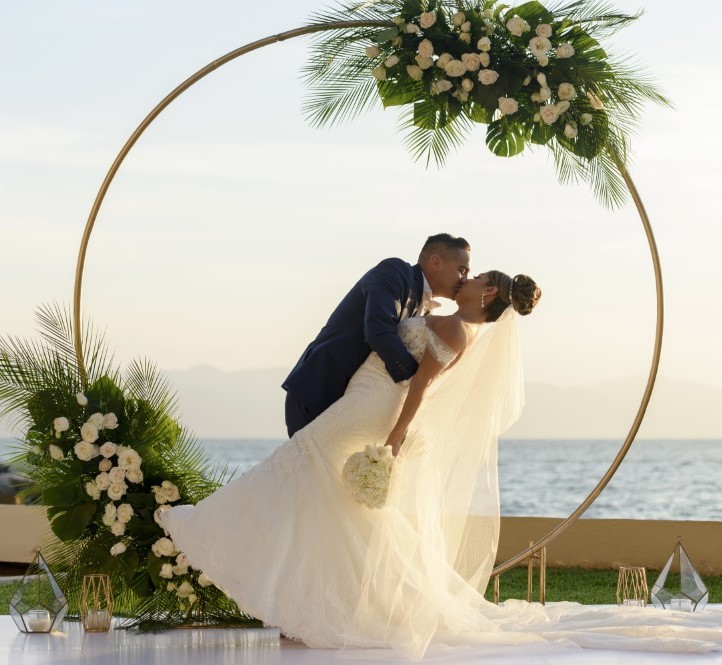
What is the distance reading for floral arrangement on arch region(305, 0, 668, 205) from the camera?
6219 millimetres

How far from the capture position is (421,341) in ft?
17.9

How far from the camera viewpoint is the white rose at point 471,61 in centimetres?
616

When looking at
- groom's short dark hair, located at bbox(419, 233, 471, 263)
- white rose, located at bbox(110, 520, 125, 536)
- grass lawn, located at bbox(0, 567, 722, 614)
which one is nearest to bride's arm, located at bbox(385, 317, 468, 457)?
groom's short dark hair, located at bbox(419, 233, 471, 263)

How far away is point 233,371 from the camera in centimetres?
2781

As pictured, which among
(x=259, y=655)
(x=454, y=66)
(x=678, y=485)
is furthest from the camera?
(x=678, y=485)

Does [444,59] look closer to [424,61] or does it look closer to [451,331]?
[424,61]

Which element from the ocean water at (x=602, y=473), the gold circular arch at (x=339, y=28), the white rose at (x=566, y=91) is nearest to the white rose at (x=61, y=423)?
the gold circular arch at (x=339, y=28)

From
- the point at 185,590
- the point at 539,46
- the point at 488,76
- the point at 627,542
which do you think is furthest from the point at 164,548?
the point at 627,542

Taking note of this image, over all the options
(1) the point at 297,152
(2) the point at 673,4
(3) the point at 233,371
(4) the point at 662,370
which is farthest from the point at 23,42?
(4) the point at 662,370

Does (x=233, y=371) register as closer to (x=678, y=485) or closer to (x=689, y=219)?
(x=689, y=219)

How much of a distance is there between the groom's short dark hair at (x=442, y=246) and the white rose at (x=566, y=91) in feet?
3.13

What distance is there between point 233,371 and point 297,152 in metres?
5.42

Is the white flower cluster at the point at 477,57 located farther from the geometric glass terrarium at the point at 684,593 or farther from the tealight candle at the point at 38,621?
the tealight candle at the point at 38,621

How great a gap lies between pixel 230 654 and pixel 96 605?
85 cm
